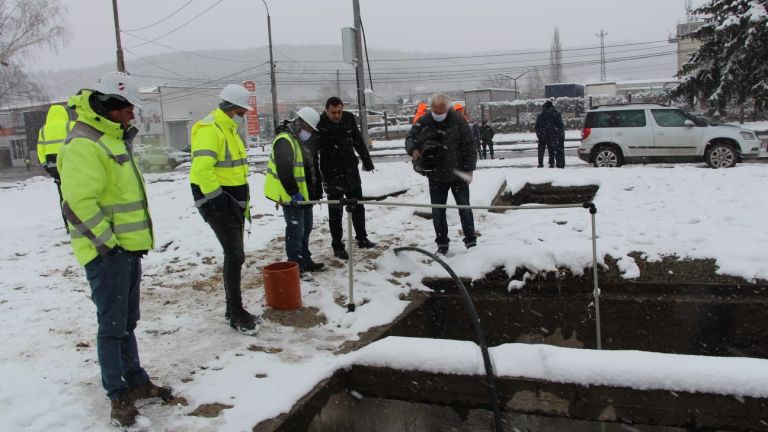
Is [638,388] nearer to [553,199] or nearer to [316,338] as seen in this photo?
[316,338]

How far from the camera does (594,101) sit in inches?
1438

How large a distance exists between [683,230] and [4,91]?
3646 cm

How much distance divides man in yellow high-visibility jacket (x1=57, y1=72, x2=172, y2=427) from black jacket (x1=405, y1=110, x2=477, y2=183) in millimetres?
3656

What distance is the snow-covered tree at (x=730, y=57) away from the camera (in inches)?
806

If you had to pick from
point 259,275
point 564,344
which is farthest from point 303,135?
point 564,344

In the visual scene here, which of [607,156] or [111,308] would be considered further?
[607,156]

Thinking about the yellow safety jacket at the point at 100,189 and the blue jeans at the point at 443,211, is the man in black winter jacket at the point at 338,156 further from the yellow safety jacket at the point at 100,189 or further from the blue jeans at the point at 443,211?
the yellow safety jacket at the point at 100,189

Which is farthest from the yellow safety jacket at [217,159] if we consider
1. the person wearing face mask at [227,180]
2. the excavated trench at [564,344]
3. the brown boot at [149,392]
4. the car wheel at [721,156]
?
the car wheel at [721,156]

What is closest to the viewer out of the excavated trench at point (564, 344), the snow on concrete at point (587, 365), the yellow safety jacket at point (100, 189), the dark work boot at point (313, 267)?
the yellow safety jacket at point (100, 189)

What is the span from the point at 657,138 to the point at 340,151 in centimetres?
1007

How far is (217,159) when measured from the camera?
15.6 ft

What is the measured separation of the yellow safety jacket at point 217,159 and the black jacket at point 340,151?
2.00 metres

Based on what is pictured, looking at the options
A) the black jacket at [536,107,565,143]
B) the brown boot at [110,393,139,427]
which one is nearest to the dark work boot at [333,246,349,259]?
the brown boot at [110,393,139,427]

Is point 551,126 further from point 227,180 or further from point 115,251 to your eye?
point 115,251
